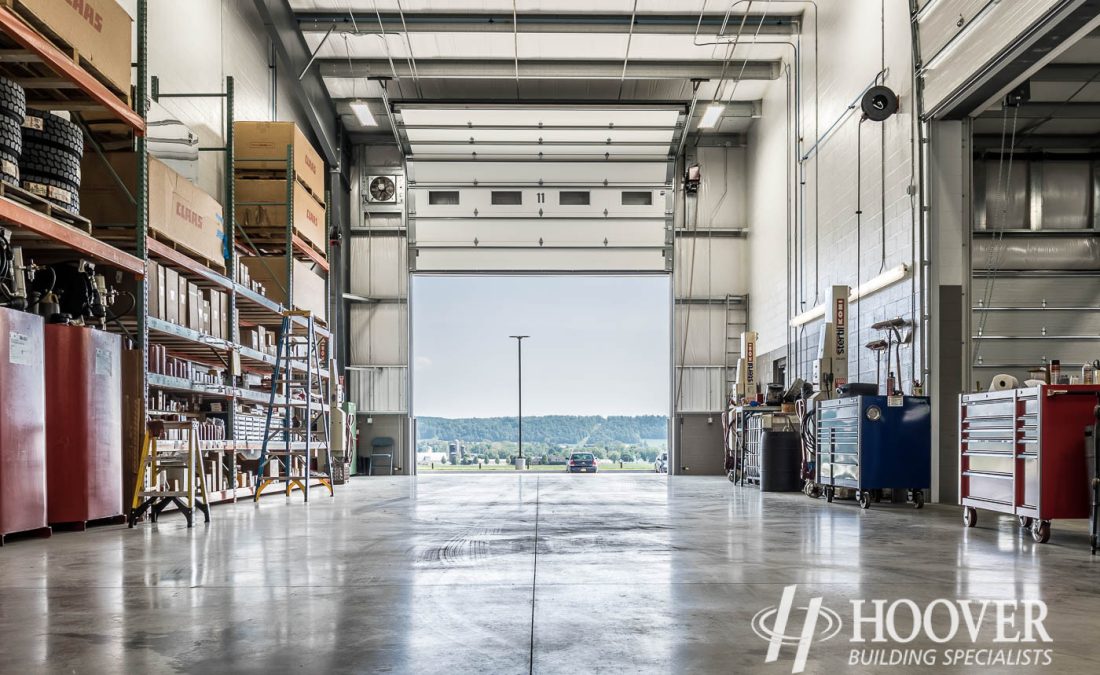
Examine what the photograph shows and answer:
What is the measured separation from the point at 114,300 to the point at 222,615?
18.6 feet

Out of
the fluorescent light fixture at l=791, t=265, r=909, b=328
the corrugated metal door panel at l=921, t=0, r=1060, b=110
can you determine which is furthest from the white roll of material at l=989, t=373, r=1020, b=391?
the fluorescent light fixture at l=791, t=265, r=909, b=328

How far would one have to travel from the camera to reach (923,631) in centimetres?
335

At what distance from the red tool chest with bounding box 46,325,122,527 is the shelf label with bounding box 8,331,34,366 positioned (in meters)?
0.45

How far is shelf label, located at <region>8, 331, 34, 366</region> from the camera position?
642cm

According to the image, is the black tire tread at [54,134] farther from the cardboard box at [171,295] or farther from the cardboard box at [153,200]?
the cardboard box at [171,295]

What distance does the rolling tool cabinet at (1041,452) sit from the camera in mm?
6449

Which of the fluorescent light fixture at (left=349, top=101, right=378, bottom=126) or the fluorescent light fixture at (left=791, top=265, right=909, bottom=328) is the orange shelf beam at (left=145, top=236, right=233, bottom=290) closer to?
the fluorescent light fixture at (left=791, top=265, right=909, bottom=328)

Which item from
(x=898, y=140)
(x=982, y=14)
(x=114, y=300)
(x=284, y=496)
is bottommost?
(x=284, y=496)

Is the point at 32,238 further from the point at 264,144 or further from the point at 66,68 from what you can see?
the point at 264,144

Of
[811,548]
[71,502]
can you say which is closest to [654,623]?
[811,548]

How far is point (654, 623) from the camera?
11.4ft

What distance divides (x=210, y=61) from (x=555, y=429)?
77.0 feet

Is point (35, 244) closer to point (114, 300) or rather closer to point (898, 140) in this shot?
point (114, 300)

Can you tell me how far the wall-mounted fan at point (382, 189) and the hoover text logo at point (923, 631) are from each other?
19122mm
